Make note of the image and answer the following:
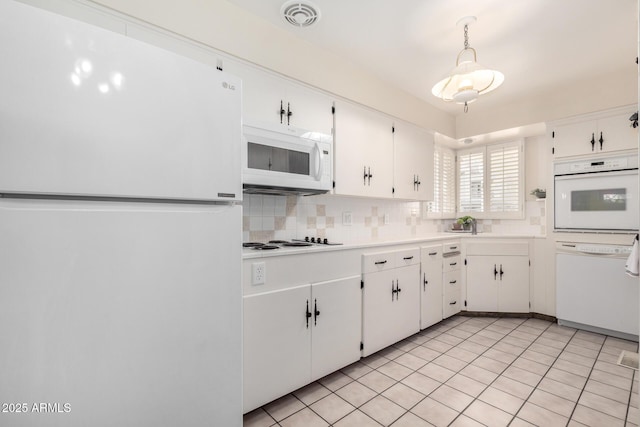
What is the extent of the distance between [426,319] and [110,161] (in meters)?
2.98

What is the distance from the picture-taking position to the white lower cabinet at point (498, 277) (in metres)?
3.47

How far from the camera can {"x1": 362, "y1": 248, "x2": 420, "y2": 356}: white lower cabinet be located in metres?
2.37

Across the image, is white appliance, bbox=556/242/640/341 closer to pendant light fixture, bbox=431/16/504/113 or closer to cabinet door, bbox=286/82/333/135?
pendant light fixture, bbox=431/16/504/113

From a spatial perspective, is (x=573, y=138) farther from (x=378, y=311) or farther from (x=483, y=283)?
(x=378, y=311)

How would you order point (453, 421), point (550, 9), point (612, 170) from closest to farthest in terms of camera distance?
Result: point (453, 421), point (550, 9), point (612, 170)

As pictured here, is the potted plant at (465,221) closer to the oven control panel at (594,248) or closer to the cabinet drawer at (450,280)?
the cabinet drawer at (450,280)

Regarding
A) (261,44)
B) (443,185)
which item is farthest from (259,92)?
(443,185)

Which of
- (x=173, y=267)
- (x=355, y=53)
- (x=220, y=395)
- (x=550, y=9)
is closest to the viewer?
(x=173, y=267)

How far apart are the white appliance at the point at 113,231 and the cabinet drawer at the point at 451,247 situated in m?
2.75

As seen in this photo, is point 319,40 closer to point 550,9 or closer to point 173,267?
point 550,9

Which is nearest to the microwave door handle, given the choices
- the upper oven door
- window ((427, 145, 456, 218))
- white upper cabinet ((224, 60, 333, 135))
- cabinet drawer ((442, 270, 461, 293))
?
white upper cabinet ((224, 60, 333, 135))

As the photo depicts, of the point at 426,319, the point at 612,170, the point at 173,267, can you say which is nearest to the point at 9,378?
the point at 173,267

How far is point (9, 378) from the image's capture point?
2.51 ft

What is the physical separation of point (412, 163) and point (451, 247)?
1.07m
